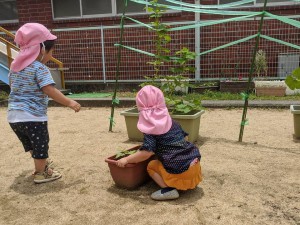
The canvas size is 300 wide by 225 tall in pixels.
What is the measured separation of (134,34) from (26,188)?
235 inches

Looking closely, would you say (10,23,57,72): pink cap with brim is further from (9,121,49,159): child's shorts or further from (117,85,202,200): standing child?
(117,85,202,200): standing child

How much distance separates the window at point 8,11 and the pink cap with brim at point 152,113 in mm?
8332

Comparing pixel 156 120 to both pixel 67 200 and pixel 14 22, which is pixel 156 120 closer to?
pixel 67 200

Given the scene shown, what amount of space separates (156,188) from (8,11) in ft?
28.7

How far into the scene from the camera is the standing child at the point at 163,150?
2.35 meters

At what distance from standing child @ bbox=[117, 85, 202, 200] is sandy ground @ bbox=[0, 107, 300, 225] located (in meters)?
0.12

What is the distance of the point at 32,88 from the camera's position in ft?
8.50

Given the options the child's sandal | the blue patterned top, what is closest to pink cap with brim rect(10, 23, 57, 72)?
the child's sandal

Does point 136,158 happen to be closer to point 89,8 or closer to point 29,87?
point 29,87

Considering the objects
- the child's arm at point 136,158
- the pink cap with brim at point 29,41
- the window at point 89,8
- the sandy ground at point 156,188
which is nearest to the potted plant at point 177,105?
the sandy ground at point 156,188

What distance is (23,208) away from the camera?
→ 91.0 inches

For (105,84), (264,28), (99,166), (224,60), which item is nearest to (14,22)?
(105,84)

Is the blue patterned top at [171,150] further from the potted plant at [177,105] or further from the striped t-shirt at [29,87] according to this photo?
the potted plant at [177,105]

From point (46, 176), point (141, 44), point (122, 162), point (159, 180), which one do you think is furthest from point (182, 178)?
point (141, 44)
